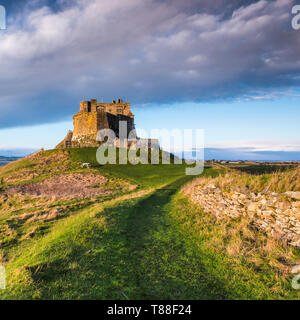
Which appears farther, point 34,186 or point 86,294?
point 34,186

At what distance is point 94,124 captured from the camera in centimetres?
5662

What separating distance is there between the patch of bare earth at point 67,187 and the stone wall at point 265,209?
45.4 feet

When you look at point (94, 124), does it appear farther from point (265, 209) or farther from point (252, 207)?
point (265, 209)

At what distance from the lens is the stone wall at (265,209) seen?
6.71 meters

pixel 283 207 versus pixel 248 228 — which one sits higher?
pixel 283 207

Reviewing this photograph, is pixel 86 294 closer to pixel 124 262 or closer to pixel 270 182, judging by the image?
pixel 124 262

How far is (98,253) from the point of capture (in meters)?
7.01

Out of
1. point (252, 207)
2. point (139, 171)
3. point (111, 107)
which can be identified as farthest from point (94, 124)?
point (252, 207)

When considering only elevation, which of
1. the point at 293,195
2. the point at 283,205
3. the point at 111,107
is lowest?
the point at 283,205

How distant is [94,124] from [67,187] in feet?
118

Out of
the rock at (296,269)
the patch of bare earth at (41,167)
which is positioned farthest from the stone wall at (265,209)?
the patch of bare earth at (41,167)

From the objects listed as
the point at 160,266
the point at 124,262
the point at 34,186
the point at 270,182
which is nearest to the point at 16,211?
the point at 34,186
